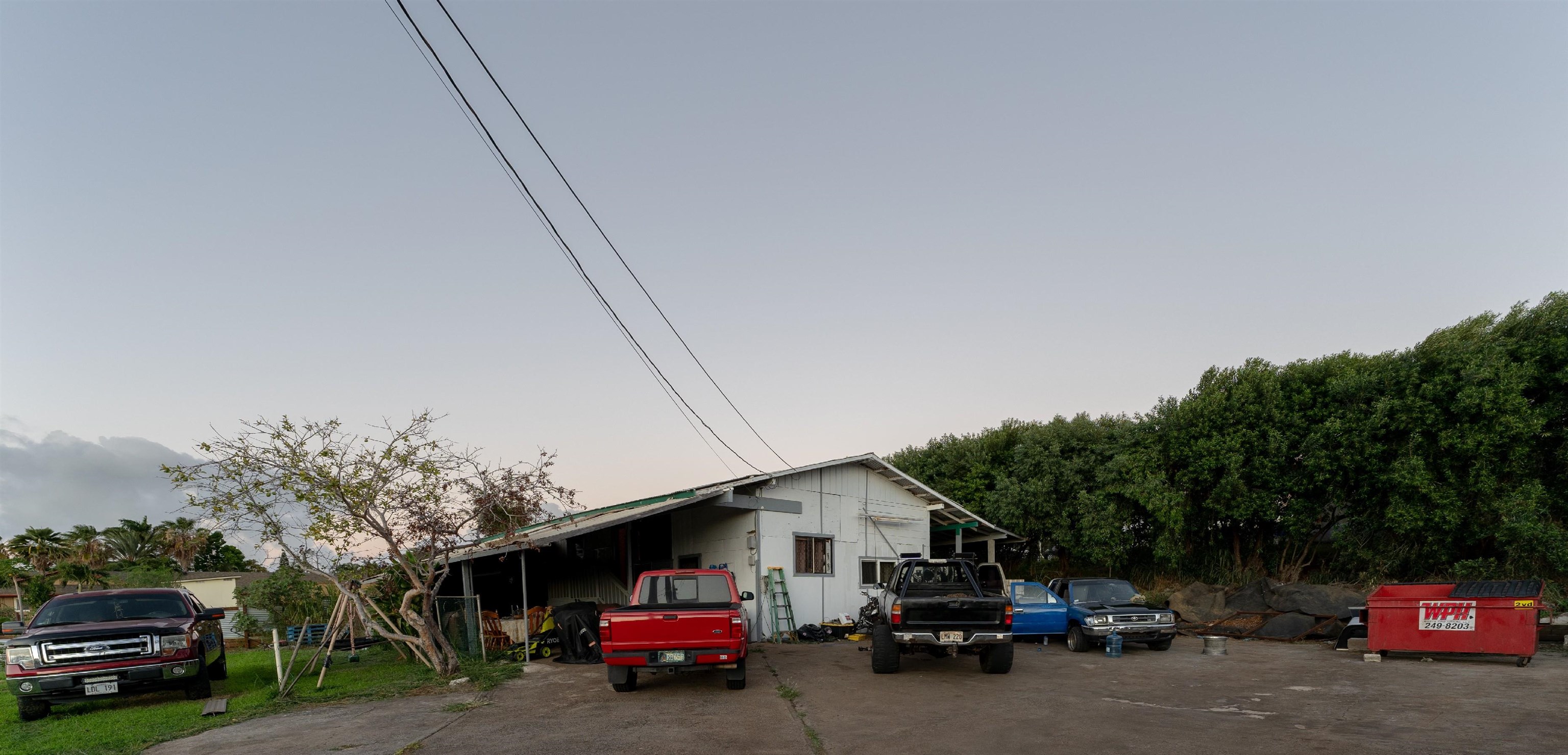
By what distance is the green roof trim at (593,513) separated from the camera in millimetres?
15362

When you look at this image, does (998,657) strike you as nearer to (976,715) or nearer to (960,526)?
(976,715)

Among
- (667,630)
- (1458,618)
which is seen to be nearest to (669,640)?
(667,630)

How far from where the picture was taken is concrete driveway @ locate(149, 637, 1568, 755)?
7.80 m

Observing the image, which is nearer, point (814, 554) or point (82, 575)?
point (814, 554)

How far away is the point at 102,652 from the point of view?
10758 mm

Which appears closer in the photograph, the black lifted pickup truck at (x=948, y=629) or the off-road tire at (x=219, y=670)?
the black lifted pickup truck at (x=948, y=629)

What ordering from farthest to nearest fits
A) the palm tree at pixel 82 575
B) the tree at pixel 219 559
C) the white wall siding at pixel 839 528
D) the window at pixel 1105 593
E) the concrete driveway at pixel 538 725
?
1. the tree at pixel 219 559
2. the palm tree at pixel 82 575
3. the white wall siding at pixel 839 528
4. the window at pixel 1105 593
5. the concrete driveway at pixel 538 725

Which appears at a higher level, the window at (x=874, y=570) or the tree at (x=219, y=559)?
the window at (x=874, y=570)

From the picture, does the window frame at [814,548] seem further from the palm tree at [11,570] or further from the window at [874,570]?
the palm tree at [11,570]

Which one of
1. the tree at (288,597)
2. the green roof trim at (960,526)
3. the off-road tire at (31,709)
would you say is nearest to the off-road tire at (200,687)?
the off-road tire at (31,709)

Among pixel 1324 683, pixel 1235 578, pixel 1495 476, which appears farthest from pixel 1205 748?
pixel 1235 578

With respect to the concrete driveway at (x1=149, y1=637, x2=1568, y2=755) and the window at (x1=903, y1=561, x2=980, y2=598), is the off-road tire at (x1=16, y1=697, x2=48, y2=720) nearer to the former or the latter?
the concrete driveway at (x1=149, y1=637, x2=1568, y2=755)

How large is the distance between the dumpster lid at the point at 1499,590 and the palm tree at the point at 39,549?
5471 centimetres

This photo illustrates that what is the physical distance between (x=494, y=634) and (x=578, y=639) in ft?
9.69
